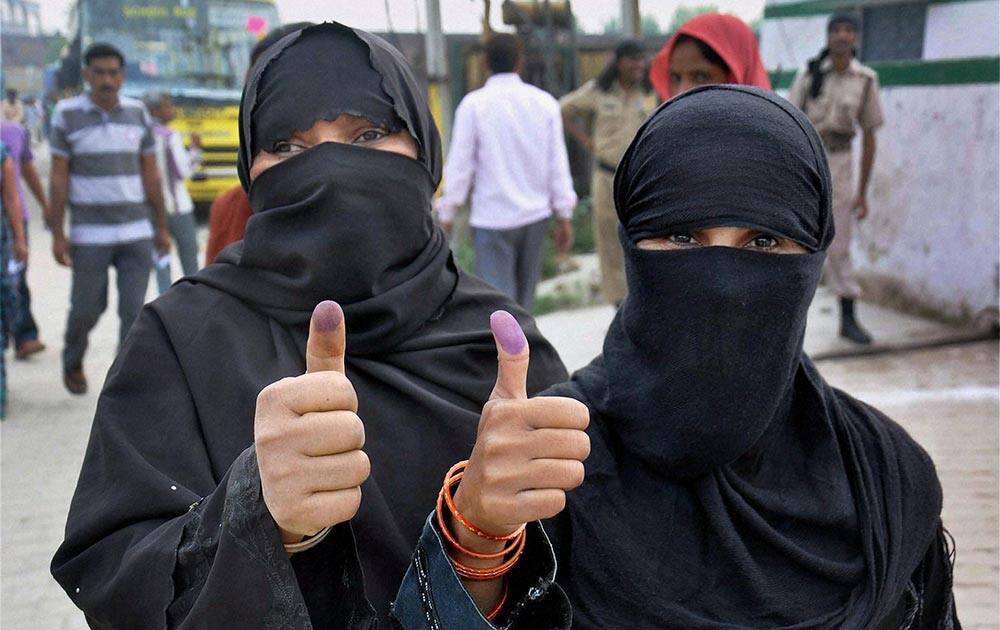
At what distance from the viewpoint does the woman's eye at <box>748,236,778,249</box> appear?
55.8 inches

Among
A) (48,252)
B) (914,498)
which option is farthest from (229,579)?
(48,252)

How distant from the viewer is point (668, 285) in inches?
55.3

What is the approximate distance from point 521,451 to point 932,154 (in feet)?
18.7

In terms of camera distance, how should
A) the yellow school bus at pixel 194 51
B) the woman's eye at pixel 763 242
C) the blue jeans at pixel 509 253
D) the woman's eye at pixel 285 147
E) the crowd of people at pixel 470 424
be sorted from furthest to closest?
the yellow school bus at pixel 194 51, the blue jeans at pixel 509 253, the woman's eye at pixel 285 147, the woman's eye at pixel 763 242, the crowd of people at pixel 470 424

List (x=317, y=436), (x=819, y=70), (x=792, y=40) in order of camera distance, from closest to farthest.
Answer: (x=317, y=436)
(x=819, y=70)
(x=792, y=40)

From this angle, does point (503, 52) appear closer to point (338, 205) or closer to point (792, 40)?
point (792, 40)

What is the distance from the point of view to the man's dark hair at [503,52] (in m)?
5.07

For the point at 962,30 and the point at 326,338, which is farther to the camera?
the point at 962,30

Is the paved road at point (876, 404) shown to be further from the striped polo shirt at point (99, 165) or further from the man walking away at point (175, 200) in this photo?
the striped polo shirt at point (99, 165)

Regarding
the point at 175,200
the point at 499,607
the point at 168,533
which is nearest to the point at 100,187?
the point at 175,200

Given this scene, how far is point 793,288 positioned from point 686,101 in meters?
0.33

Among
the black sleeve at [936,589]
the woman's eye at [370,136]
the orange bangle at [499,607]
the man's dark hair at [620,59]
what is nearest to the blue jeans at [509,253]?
the man's dark hair at [620,59]

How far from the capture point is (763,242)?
142cm

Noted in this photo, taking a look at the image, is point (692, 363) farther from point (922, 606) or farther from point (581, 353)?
point (581, 353)
